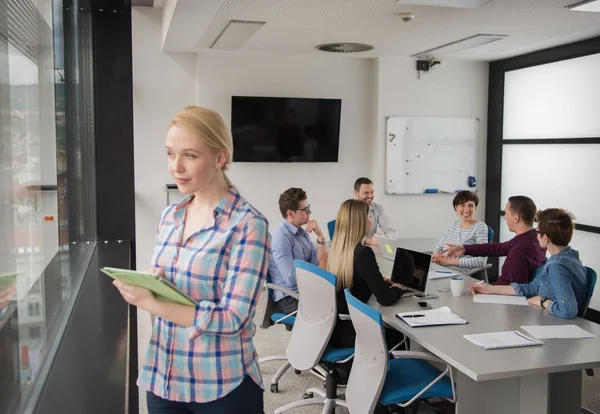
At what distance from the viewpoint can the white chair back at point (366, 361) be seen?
291 centimetres

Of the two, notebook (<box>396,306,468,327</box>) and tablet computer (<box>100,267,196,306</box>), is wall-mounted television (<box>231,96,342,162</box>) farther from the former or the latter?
tablet computer (<box>100,267,196,306</box>)

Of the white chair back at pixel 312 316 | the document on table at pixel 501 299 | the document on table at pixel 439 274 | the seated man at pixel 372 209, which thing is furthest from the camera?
the seated man at pixel 372 209

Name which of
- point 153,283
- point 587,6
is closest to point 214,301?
point 153,283

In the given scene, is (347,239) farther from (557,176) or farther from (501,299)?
(557,176)

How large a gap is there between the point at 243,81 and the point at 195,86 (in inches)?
21.7

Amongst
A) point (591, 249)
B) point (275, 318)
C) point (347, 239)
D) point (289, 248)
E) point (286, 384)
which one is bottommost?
point (286, 384)

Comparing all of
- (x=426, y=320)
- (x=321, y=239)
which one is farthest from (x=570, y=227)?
(x=321, y=239)

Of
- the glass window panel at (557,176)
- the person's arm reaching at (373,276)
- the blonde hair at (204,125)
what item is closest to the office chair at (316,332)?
the person's arm reaching at (373,276)

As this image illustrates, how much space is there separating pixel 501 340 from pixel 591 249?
3765 millimetres

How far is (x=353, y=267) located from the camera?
3.70 metres

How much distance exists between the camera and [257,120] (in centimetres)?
712

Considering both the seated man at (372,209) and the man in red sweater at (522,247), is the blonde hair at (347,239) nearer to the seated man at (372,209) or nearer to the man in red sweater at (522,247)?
the man in red sweater at (522,247)

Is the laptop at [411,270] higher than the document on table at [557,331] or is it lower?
higher

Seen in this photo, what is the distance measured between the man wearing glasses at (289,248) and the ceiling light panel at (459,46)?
8.41 ft
